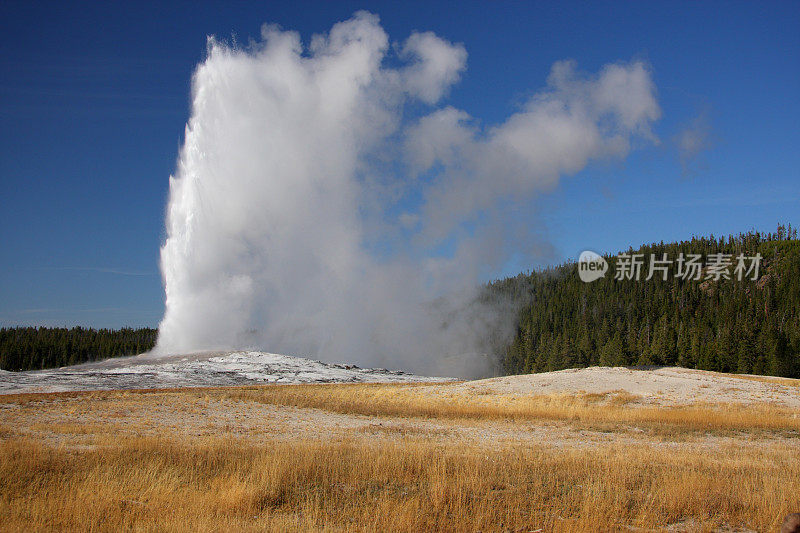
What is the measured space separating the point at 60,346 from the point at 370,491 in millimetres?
127505

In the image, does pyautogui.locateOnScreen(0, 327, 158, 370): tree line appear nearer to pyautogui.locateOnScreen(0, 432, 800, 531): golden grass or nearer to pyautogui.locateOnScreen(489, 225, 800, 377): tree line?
pyautogui.locateOnScreen(489, 225, 800, 377): tree line

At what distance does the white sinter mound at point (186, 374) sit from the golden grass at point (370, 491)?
3633 centimetres

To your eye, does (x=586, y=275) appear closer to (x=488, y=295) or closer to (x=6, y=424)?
(x=488, y=295)

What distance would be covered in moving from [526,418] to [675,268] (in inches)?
5388

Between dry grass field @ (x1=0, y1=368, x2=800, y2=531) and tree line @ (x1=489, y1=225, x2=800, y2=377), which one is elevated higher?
tree line @ (x1=489, y1=225, x2=800, y2=377)

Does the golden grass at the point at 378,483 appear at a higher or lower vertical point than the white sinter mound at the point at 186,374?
higher

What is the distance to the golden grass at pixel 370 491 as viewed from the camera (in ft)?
27.6

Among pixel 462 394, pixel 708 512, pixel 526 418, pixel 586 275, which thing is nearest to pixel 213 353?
pixel 462 394

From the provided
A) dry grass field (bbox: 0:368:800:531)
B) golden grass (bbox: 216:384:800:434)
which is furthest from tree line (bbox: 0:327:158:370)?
dry grass field (bbox: 0:368:800:531)

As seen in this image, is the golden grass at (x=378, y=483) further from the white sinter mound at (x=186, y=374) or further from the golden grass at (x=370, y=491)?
the white sinter mound at (x=186, y=374)

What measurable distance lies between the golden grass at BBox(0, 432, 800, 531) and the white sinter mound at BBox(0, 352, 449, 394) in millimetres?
36328

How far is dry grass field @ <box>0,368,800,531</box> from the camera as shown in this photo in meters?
8.55

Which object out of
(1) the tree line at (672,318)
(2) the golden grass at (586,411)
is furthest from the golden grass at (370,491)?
(1) the tree line at (672,318)

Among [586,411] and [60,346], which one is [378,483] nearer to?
[586,411]
